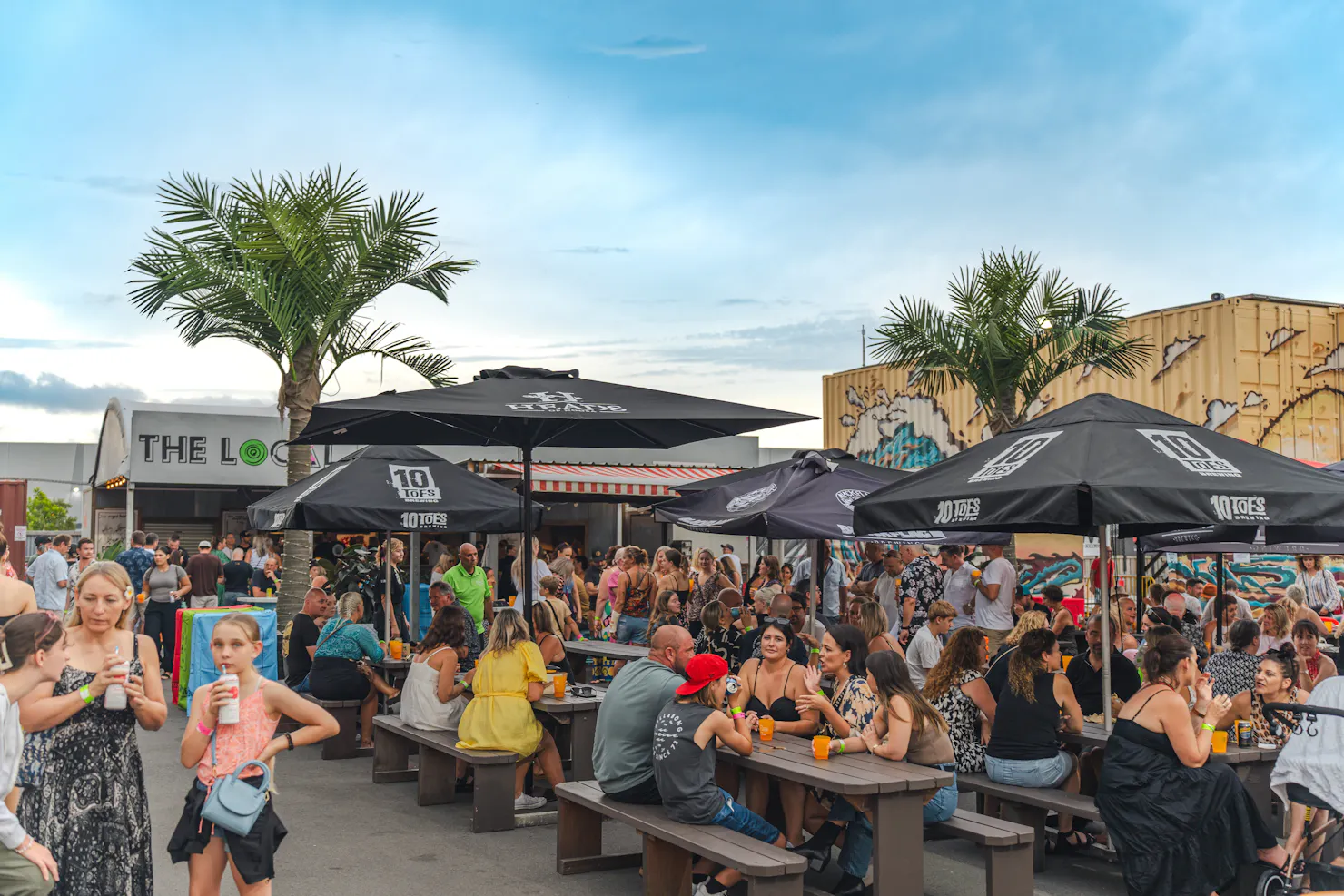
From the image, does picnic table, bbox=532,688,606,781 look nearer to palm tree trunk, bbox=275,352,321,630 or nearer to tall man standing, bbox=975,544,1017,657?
tall man standing, bbox=975,544,1017,657

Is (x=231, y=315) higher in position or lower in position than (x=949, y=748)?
higher

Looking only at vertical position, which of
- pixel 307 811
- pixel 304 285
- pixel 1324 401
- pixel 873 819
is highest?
pixel 304 285

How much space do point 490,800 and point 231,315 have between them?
909 cm

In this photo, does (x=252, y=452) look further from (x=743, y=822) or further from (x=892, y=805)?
(x=892, y=805)

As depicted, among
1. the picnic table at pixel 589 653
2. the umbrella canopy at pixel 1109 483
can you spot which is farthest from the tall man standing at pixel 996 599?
the umbrella canopy at pixel 1109 483

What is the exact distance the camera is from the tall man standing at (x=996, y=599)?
39.7 ft

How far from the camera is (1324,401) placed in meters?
15.5

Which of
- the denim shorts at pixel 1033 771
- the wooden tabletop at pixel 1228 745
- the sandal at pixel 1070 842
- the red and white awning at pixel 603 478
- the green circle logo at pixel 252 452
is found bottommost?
the sandal at pixel 1070 842

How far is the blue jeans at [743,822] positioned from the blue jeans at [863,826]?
42 centimetres

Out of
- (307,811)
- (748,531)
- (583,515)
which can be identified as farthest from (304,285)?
(583,515)

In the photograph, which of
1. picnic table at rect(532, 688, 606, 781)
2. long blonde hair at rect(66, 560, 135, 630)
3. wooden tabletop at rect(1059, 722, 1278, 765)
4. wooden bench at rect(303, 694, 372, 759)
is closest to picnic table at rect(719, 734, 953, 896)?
wooden tabletop at rect(1059, 722, 1278, 765)

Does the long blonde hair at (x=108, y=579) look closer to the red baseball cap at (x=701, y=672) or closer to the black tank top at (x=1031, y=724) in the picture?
the red baseball cap at (x=701, y=672)

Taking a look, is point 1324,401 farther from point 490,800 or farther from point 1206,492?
point 490,800

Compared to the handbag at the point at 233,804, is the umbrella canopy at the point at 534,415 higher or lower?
higher
